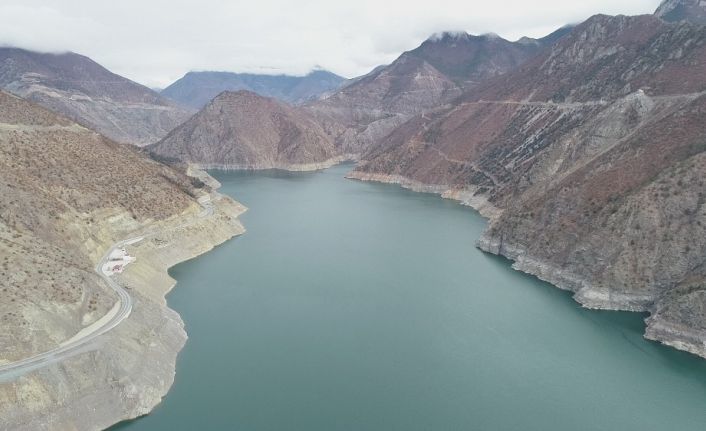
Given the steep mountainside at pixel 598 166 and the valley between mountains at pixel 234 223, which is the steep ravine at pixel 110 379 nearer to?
the valley between mountains at pixel 234 223

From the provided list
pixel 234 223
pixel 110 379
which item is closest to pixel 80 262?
pixel 110 379

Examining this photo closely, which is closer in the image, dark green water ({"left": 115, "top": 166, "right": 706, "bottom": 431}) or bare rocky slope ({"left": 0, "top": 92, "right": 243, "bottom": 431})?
bare rocky slope ({"left": 0, "top": 92, "right": 243, "bottom": 431})

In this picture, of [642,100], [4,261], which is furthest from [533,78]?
[4,261]

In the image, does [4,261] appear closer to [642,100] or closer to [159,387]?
[159,387]

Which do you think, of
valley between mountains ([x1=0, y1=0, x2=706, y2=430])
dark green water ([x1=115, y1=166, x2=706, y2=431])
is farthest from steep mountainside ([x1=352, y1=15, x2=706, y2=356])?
dark green water ([x1=115, y1=166, x2=706, y2=431])

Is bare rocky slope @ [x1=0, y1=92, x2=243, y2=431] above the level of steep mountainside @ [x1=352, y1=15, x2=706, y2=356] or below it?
below

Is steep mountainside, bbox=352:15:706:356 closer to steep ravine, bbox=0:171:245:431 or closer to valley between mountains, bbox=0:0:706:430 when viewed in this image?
valley between mountains, bbox=0:0:706:430
